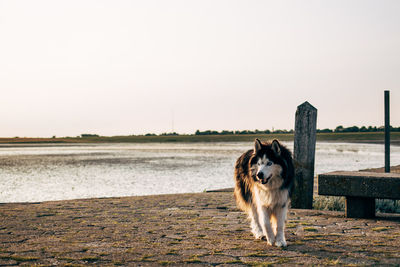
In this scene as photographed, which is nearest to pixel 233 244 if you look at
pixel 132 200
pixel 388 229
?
pixel 388 229

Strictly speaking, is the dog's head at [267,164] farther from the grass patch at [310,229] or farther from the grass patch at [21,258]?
the grass patch at [21,258]

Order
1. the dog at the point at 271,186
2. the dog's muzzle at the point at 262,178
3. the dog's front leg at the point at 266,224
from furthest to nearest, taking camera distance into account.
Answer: the dog's front leg at the point at 266,224 < the dog at the point at 271,186 < the dog's muzzle at the point at 262,178

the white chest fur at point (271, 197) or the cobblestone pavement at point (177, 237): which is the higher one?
the white chest fur at point (271, 197)

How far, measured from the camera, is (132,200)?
10367mm

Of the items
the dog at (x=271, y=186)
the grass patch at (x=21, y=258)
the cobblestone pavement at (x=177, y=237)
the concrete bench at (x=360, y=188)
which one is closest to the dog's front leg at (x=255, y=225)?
the dog at (x=271, y=186)

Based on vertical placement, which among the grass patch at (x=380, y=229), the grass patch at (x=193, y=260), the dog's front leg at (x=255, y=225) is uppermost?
the dog's front leg at (x=255, y=225)

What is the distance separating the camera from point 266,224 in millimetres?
5820

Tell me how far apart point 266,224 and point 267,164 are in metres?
0.89

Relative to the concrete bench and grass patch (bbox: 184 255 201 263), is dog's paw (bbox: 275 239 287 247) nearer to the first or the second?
grass patch (bbox: 184 255 201 263)

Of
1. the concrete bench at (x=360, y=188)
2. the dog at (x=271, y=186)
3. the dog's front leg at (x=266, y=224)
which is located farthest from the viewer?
the concrete bench at (x=360, y=188)

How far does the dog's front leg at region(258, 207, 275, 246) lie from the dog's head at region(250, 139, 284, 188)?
409 mm

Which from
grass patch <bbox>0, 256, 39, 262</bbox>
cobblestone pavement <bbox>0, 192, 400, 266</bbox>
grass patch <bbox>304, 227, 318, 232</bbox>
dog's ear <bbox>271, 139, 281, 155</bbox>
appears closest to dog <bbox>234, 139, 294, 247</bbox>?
dog's ear <bbox>271, 139, 281, 155</bbox>

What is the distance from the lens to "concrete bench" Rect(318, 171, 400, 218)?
6980mm

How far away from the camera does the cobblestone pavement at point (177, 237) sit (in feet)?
16.3
